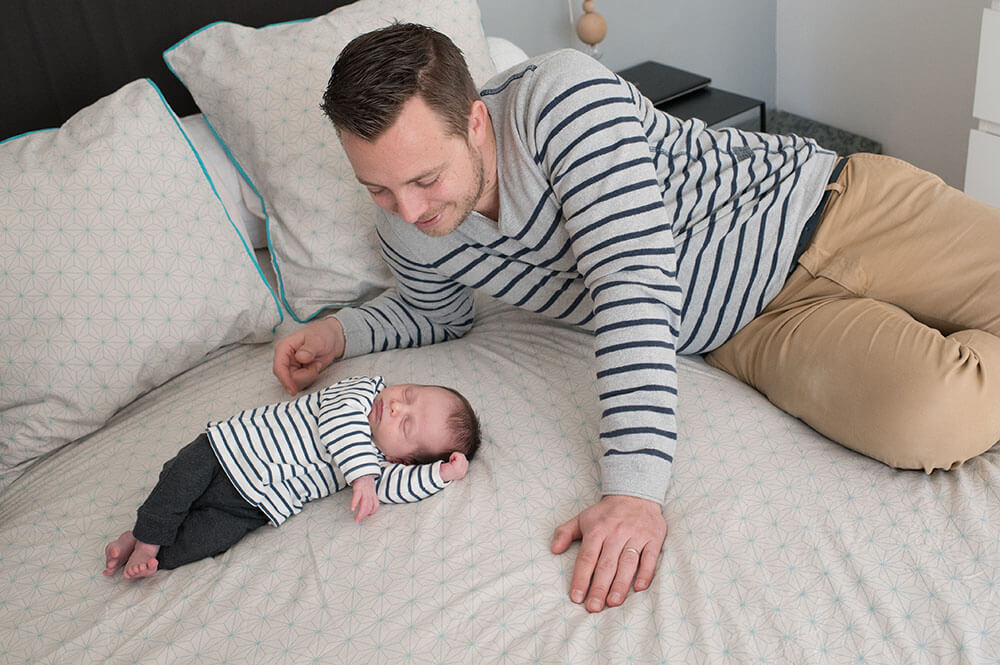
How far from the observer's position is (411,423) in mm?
1268

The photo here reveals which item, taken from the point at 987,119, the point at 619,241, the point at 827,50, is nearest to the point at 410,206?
the point at 619,241

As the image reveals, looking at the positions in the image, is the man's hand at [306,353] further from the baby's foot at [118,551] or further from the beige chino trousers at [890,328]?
the beige chino trousers at [890,328]

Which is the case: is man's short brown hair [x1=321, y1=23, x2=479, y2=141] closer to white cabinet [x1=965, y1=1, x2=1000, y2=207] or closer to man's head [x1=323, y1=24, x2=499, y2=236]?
man's head [x1=323, y1=24, x2=499, y2=236]

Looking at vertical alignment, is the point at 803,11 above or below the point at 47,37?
below

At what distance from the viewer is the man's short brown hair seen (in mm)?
1106

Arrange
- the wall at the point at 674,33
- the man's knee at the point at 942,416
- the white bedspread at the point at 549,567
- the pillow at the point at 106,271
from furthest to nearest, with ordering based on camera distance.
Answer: the wall at the point at 674,33
the pillow at the point at 106,271
the man's knee at the point at 942,416
the white bedspread at the point at 549,567

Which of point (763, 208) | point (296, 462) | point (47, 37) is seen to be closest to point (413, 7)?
point (47, 37)

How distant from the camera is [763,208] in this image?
1362 mm

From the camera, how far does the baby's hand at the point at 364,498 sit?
117 centimetres

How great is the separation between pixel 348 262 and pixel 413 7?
533mm

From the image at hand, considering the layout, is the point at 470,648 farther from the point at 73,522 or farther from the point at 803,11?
the point at 803,11

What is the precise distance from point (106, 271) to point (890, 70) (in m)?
2.13

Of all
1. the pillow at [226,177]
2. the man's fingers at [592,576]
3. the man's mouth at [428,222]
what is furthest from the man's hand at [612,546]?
the pillow at [226,177]

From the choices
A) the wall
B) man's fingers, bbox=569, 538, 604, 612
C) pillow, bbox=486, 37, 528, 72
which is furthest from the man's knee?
the wall
